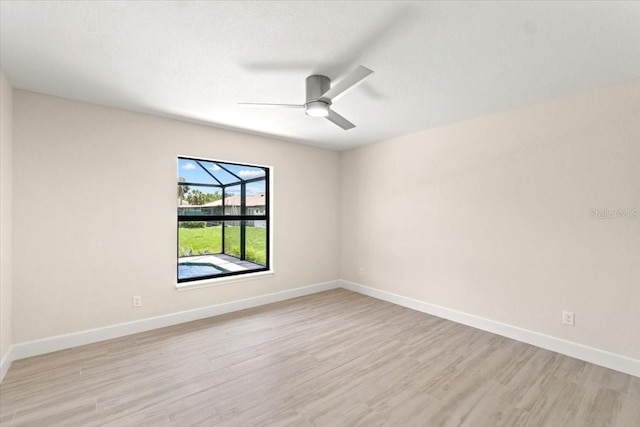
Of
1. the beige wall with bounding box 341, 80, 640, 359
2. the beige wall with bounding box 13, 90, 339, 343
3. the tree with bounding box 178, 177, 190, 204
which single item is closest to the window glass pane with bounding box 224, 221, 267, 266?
the beige wall with bounding box 13, 90, 339, 343

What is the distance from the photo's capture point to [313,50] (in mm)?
1905

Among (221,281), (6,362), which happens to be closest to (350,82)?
(221,281)

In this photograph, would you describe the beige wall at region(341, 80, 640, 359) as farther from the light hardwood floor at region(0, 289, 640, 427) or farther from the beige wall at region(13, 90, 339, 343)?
the beige wall at region(13, 90, 339, 343)

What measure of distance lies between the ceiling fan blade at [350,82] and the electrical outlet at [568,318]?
9.06 ft

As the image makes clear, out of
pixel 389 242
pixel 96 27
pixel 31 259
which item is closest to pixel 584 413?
pixel 389 242

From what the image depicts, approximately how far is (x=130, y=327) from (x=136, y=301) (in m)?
0.26

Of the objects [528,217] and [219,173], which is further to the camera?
[219,173]

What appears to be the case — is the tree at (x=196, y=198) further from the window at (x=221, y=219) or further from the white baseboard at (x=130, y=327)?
the white baseboard at (x=130, y=327)

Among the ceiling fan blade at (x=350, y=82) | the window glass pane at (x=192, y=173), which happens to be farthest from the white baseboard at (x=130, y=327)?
the ceiling fan blade at (x=350, y=82)

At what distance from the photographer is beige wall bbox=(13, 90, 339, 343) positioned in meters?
2.54

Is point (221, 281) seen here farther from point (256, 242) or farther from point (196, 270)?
point (256, 242)

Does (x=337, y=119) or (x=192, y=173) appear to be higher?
(x=337, y=119)

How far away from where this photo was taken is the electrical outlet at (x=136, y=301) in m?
3.03

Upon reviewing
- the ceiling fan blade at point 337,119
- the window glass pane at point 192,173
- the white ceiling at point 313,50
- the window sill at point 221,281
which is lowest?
the window sill at point 221,281
